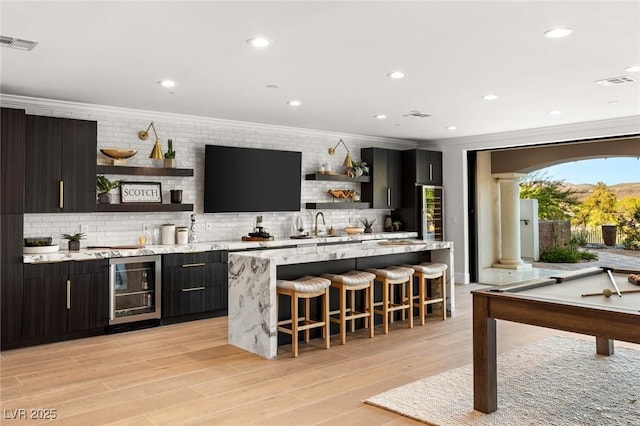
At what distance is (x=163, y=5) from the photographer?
308 cm

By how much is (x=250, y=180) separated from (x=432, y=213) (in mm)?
3494

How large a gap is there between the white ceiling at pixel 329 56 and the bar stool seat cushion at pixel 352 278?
1891mm

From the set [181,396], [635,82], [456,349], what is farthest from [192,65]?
[635,82]

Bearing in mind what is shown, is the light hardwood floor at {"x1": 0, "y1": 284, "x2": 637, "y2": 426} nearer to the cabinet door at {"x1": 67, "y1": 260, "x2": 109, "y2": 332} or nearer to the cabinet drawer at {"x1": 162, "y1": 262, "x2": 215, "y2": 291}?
the cabinet door at {"x1": 67, "y1": 260, "x2": 109, "y2": 332}

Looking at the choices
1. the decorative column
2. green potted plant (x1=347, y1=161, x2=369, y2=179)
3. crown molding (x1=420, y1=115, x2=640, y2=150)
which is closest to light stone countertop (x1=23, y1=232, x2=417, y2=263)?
green potted plant (x1=347, y1=161, x2=369, y2=179)

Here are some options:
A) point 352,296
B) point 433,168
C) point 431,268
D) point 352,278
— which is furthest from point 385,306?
point 433,168

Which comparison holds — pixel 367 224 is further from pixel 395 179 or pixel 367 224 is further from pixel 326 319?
pixel 326 319

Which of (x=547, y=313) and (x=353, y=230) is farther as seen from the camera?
(x=353, y=230)

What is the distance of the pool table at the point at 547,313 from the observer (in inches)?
112

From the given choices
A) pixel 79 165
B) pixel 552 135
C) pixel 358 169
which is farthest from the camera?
pixel 358 169

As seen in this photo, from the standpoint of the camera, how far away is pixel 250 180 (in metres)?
7.29

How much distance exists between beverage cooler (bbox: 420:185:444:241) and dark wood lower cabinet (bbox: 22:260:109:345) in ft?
17.5

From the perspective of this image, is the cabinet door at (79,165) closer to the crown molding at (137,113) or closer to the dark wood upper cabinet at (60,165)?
the dark wood upper cabinet at (60,165)

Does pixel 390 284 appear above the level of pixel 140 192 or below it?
below
